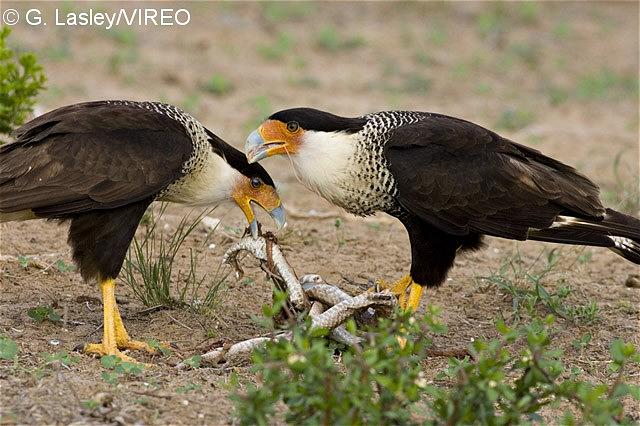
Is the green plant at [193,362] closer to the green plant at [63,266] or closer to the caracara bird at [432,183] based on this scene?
the caracara bird at [432,183]

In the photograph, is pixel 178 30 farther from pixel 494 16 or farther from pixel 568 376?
pixel 568 376

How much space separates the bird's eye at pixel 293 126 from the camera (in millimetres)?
4734

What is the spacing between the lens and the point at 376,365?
313cm

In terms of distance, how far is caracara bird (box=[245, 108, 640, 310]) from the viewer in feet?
15.5

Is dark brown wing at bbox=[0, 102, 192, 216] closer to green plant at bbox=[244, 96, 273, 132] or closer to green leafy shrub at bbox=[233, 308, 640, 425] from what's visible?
green leafy shrub at bbox=[233, 308, 640, 425]

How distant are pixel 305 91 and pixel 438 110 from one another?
138 cm

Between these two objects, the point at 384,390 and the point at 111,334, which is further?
the point at 111,334

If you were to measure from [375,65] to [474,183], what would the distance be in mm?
7060

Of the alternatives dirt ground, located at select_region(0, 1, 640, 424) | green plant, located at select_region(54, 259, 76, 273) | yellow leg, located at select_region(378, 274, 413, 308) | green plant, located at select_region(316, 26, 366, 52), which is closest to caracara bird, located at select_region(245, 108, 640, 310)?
yellow leg, located at select_region(378, 274, 413, 308)

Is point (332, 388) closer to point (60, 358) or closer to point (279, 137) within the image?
point (60, 358)

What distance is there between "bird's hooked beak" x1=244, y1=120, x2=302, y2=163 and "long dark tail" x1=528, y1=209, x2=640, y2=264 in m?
1.23

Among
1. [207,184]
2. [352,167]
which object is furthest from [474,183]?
[207,184]

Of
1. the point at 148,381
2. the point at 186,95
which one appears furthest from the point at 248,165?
the point at 186,95

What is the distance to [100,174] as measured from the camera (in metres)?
4.48
